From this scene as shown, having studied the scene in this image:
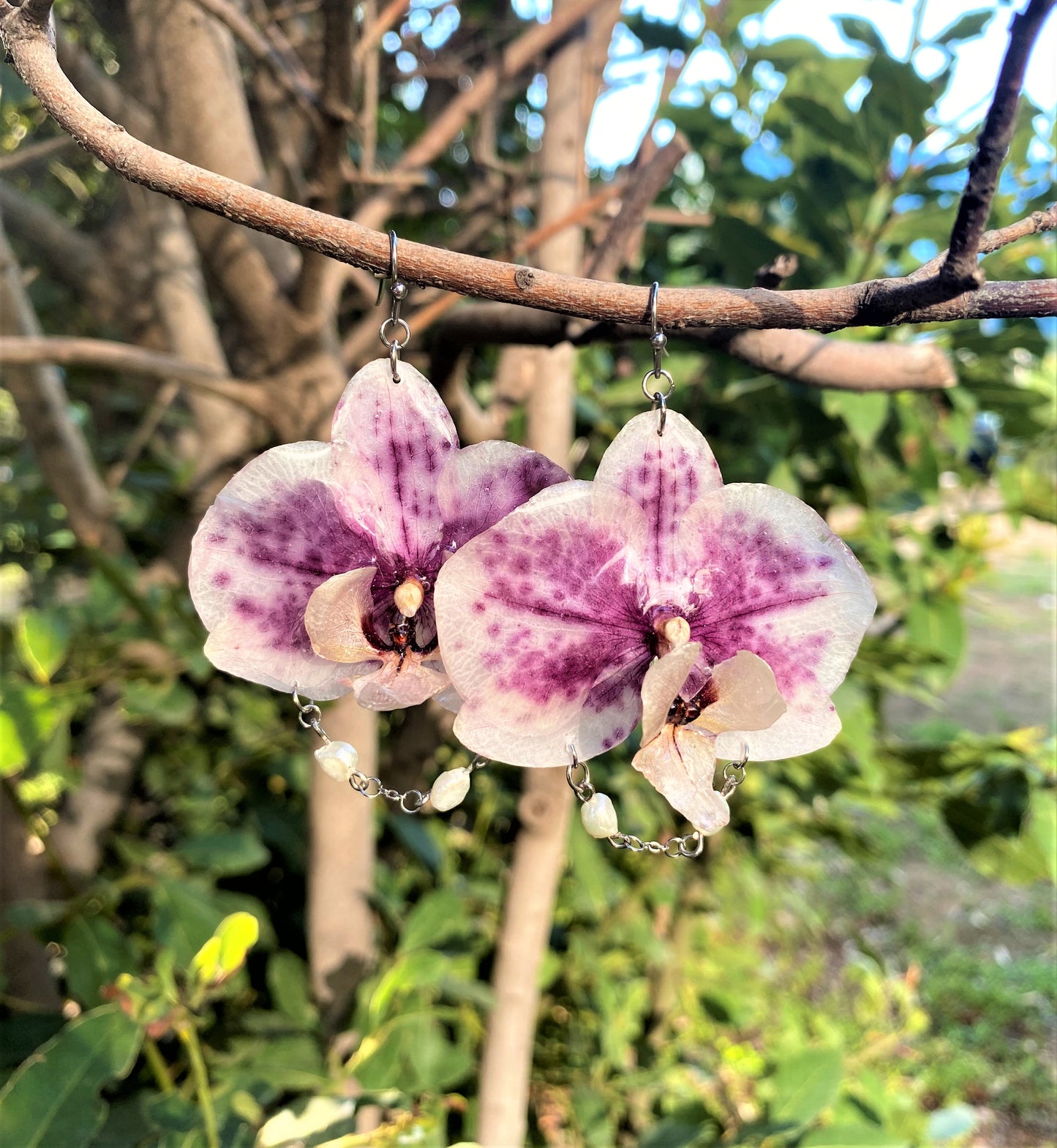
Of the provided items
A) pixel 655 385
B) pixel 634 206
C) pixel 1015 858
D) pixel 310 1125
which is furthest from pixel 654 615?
pixel 1015 858

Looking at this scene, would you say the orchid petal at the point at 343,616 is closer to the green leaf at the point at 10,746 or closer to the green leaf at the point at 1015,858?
the green leaf at the point at 10,746

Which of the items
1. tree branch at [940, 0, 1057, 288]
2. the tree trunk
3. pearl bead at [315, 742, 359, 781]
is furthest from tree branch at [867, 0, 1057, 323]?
the tree trunk

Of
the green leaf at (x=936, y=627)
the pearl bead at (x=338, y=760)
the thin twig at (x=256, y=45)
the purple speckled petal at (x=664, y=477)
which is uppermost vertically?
the thin twig at (x=256, y=45)

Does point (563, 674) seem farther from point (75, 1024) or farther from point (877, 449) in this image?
point (877, 449)

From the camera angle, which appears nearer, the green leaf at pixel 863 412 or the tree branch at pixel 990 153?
the tree branch at pixel 990 153

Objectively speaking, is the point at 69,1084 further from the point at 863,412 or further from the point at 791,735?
the point at 863,412

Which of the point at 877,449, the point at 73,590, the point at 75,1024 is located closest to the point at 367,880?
the point at 75,1024

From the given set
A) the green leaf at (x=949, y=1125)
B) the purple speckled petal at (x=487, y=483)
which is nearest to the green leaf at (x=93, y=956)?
the purple speckled petal at (x=487, y=483)
